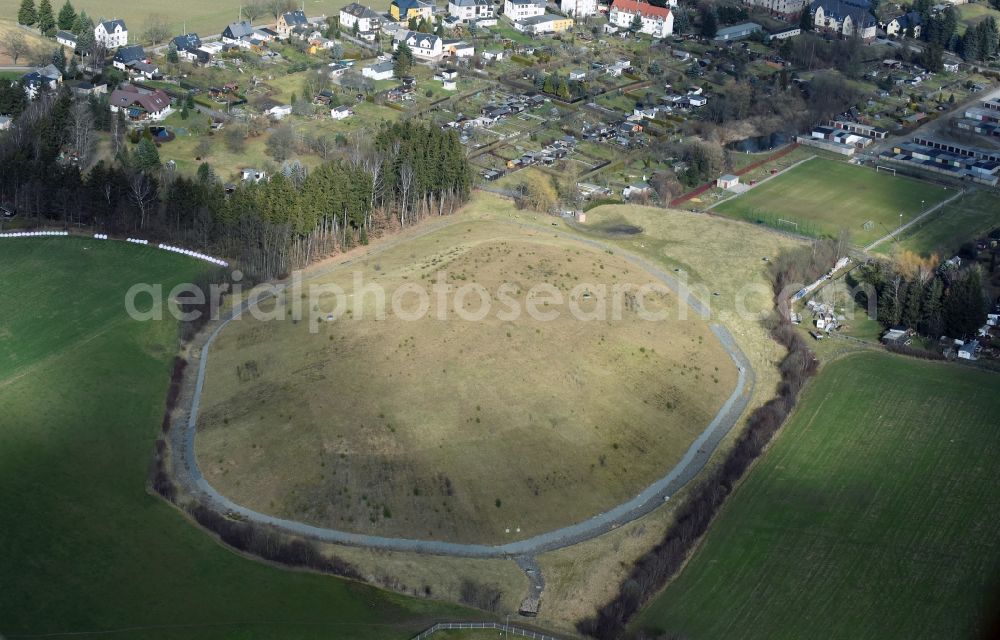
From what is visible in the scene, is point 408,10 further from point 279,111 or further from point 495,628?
point 495,628

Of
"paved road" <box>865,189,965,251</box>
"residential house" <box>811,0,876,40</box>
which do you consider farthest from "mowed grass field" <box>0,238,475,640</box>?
"residential house" <box>811,0,876,40</box>

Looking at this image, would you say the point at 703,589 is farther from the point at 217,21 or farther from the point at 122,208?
the point at 217,21

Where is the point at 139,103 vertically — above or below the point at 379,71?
above

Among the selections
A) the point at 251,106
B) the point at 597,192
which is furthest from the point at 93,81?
the point at 597,192

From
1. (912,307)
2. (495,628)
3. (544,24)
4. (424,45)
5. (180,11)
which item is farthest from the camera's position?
(544,24)

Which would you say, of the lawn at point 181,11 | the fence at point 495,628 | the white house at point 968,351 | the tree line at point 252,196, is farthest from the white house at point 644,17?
the fence at point 495,628

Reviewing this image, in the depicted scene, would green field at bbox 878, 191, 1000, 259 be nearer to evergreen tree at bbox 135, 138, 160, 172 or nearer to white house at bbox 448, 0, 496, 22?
evergreen tree at bbox 135, 138, 160, 172

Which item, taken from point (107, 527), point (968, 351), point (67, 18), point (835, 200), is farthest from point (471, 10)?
point (107, 527)

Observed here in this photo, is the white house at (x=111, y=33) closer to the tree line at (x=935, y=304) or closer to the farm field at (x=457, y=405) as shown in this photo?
the farm field at (x=457, y=405)
